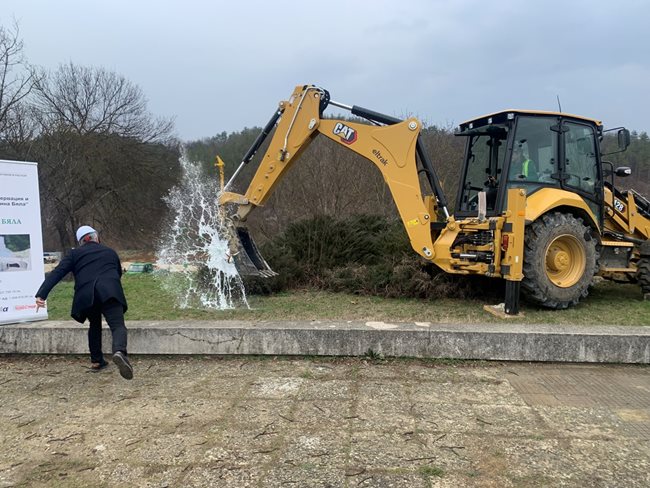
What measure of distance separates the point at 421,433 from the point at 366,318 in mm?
2579

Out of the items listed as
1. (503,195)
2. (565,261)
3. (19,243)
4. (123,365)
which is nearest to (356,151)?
(503,195)

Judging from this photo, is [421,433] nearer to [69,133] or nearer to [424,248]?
[424,248]

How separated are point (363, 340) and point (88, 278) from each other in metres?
2.94

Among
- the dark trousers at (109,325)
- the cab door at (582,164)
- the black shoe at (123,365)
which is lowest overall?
the black shoe at (123,365)

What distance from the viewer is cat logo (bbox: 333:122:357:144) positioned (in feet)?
24.1

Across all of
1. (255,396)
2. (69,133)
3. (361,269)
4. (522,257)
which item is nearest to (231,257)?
(361,269)

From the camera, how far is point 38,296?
4902 millimetres

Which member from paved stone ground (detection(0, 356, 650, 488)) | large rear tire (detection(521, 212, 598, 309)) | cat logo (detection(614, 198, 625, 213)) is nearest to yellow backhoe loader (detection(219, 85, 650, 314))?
large rear tire (detection(521, 212, 598, 309))

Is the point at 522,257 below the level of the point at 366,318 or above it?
above

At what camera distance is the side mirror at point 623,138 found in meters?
6.99

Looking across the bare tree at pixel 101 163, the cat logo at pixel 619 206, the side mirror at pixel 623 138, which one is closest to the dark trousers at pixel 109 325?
the side mirror at pixel 623 138

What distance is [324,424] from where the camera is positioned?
3.87 metres

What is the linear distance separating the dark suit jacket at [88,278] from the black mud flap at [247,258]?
2.65 m

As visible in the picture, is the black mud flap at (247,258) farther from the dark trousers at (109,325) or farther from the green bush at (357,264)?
the dark trousers at (109,325)
